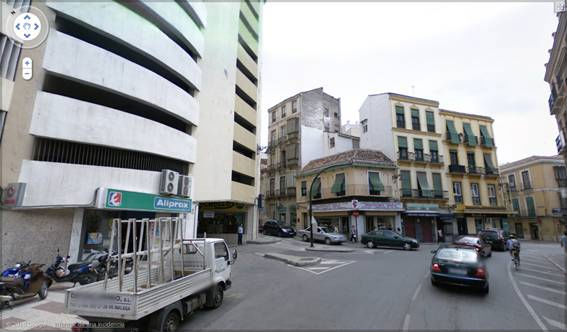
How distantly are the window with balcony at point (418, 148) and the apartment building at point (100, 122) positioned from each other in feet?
71.5

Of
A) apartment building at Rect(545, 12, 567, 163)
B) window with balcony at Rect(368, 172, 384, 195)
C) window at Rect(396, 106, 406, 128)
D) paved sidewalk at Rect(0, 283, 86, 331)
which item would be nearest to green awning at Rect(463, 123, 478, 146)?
window at Rect(396, 106, 406, 128)

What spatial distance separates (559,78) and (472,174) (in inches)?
605

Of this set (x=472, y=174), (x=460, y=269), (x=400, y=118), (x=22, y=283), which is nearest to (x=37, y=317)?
(x=22, y=283)

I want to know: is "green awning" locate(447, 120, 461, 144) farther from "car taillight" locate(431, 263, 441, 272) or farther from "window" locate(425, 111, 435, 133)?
"car taillight" locate(431, 263, 441, 272)

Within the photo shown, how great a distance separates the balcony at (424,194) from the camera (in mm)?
28547

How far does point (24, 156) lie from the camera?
1099 centimetres

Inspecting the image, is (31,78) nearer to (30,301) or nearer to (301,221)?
(30,301)

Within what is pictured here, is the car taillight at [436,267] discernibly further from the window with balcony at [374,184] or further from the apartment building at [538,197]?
the apartment building at [538,197]

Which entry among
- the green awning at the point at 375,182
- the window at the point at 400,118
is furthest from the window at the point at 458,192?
the green awning at the point at 375,182

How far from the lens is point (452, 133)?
104 ft

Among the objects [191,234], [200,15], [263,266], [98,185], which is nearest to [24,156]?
[98,185]

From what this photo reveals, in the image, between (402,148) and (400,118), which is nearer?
(402,148)

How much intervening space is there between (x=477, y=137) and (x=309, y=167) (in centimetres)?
2128

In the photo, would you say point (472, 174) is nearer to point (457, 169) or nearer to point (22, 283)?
point (457, 169)
